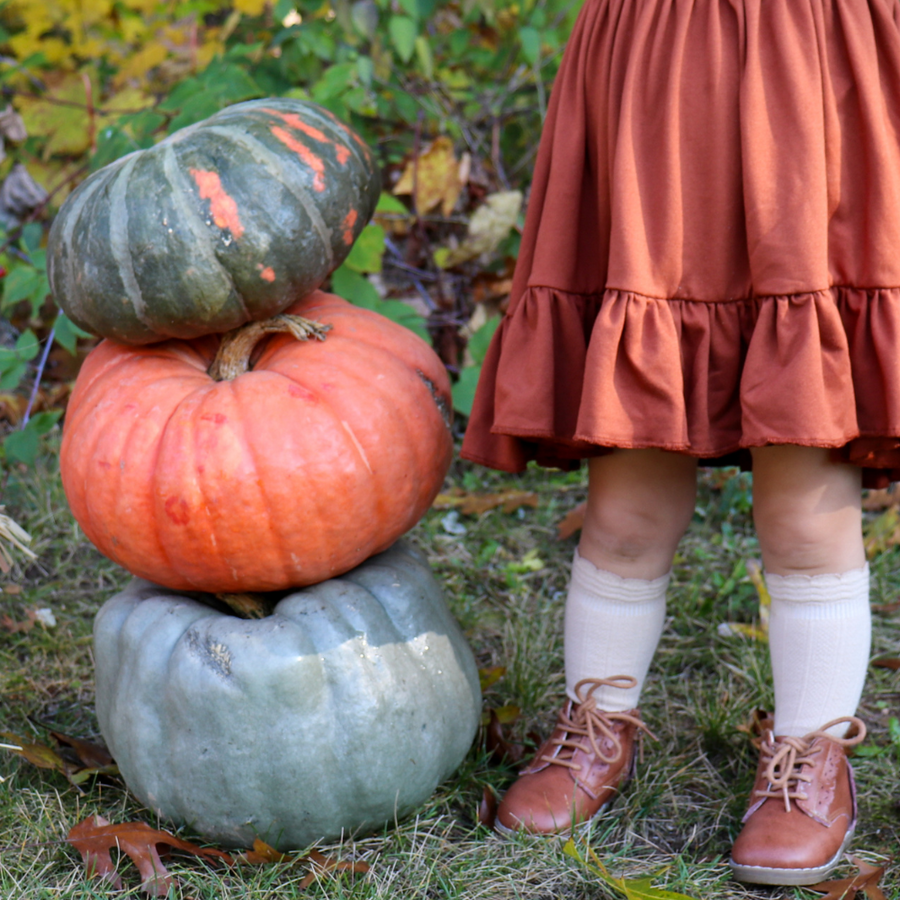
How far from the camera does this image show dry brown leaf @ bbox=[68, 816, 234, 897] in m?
1.38

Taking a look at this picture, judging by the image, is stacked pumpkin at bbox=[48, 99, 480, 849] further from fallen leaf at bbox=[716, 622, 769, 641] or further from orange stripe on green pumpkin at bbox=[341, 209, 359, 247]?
fallen leaf at bbox=[716, 622, 769, 641]

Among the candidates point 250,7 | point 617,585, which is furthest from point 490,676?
point 250,7

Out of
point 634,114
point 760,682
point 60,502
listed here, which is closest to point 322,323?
point 634,114

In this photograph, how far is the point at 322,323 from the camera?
1.60 meters

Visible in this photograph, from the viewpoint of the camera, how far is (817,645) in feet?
4.77

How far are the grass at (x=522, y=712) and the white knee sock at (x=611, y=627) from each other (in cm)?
17

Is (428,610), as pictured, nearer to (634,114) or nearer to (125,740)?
(125,740)

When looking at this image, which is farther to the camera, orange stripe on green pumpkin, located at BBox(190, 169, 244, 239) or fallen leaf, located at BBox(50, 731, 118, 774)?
fallen leaf, located at BBox(50, 731, 118, 774)

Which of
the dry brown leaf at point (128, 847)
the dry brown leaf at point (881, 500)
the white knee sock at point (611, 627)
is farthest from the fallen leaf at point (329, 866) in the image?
the dry brown leaf at point (881, 500)

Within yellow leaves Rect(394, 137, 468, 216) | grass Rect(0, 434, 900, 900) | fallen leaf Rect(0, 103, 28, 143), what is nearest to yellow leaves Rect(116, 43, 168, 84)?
fallen leaf Rect(0, 103, 28, 143)

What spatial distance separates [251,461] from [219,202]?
384 mm

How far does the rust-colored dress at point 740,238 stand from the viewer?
1.25 m

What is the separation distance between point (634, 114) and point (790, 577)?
2.37 feet

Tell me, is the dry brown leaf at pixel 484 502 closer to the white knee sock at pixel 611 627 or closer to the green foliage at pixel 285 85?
the green foliage at pixel 285 85
